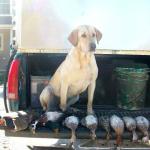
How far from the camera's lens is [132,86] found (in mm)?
5500

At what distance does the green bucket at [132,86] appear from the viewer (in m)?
5.46

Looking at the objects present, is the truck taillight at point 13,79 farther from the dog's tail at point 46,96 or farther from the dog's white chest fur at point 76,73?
the dog's white chest fur at point 76,73

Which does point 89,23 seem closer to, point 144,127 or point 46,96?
point 46,96

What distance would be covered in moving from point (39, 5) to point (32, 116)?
1.21 meters

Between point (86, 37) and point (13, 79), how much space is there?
1.00 meters

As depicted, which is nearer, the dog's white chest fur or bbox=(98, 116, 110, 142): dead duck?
bbox=(98, 116, 110, 142): dead duck

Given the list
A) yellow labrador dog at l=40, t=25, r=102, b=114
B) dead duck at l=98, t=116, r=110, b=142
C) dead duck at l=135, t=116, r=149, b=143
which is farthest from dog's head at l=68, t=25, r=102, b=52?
dead duck at l=135, t=116, r=149, b=143

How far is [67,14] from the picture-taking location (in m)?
4.97

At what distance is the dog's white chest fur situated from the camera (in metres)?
5.20

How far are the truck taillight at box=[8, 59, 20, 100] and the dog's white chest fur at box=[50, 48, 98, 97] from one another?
47 cm

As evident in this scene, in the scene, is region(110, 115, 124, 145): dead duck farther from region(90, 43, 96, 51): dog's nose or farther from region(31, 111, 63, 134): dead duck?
region(90, 43, 96, 51): dog's nose

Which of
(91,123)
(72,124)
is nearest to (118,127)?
(91,123)

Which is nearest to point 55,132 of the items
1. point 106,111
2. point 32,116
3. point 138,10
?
point 32,116

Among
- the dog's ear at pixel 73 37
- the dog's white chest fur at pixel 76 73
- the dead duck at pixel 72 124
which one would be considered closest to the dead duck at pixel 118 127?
the dead duck at pixel 72 124
